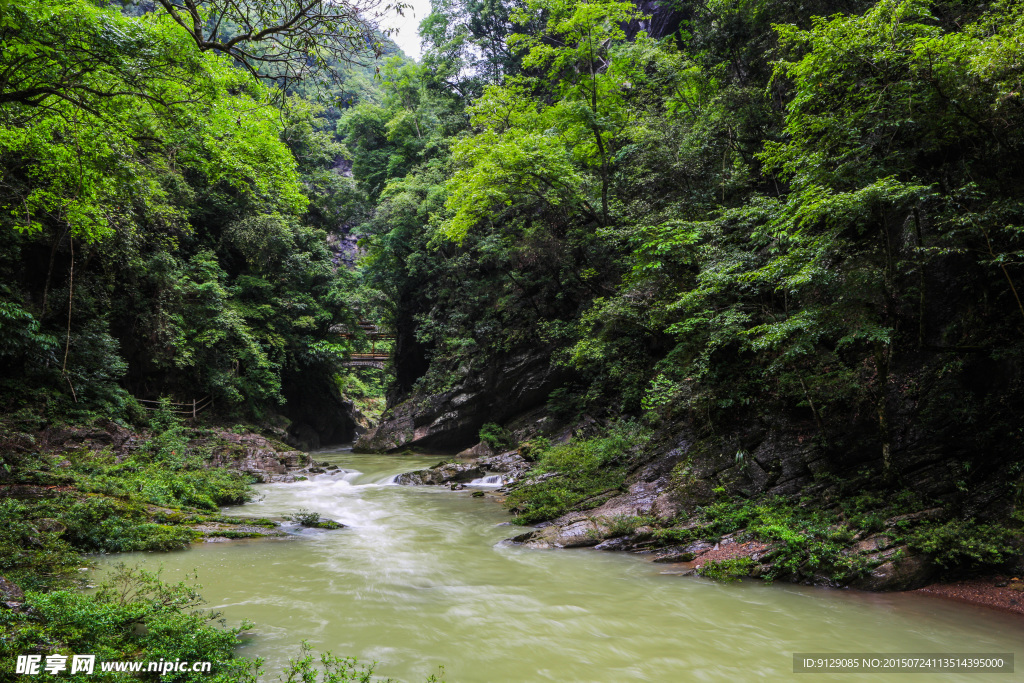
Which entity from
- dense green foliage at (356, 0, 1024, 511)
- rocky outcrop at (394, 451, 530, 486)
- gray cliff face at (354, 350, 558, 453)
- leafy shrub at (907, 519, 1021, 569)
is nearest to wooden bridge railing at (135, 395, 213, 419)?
rocky outcrop at (394, 451, 530, 486)

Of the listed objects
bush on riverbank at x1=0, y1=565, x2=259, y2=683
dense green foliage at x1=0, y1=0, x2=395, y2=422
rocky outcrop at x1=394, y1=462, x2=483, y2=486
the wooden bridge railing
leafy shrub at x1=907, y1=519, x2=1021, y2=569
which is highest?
dense green foliage at x1=0, y1=0, x2=395, y2=422

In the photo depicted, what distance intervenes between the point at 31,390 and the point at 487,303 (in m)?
13.5

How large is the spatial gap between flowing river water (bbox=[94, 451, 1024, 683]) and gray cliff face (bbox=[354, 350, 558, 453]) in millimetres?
10290

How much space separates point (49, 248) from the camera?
1243cm

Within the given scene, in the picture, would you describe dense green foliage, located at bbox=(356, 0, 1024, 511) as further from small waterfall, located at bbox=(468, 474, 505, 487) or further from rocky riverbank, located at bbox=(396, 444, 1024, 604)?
small waterfall, located at bbox=(468, 474, 505, 487)

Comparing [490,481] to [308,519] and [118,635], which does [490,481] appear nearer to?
[308,519]

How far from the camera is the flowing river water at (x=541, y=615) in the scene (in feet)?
13.7

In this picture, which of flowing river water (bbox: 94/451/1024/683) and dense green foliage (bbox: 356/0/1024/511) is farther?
dense green foliage (bbox: 356/0/1024/511)

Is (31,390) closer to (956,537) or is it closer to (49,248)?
(49,248)

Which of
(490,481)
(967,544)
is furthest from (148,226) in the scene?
(967,544)

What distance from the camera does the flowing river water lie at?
4188 millimetres

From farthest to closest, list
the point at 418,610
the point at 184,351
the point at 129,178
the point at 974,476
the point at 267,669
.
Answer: the point at 184,351, the point at 129,178, the point at 974,476, the point at 418,610, the point at 267,669

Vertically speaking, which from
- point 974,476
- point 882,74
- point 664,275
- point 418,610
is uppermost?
point 882,74

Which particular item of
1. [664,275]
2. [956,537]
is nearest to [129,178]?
[664,275]
